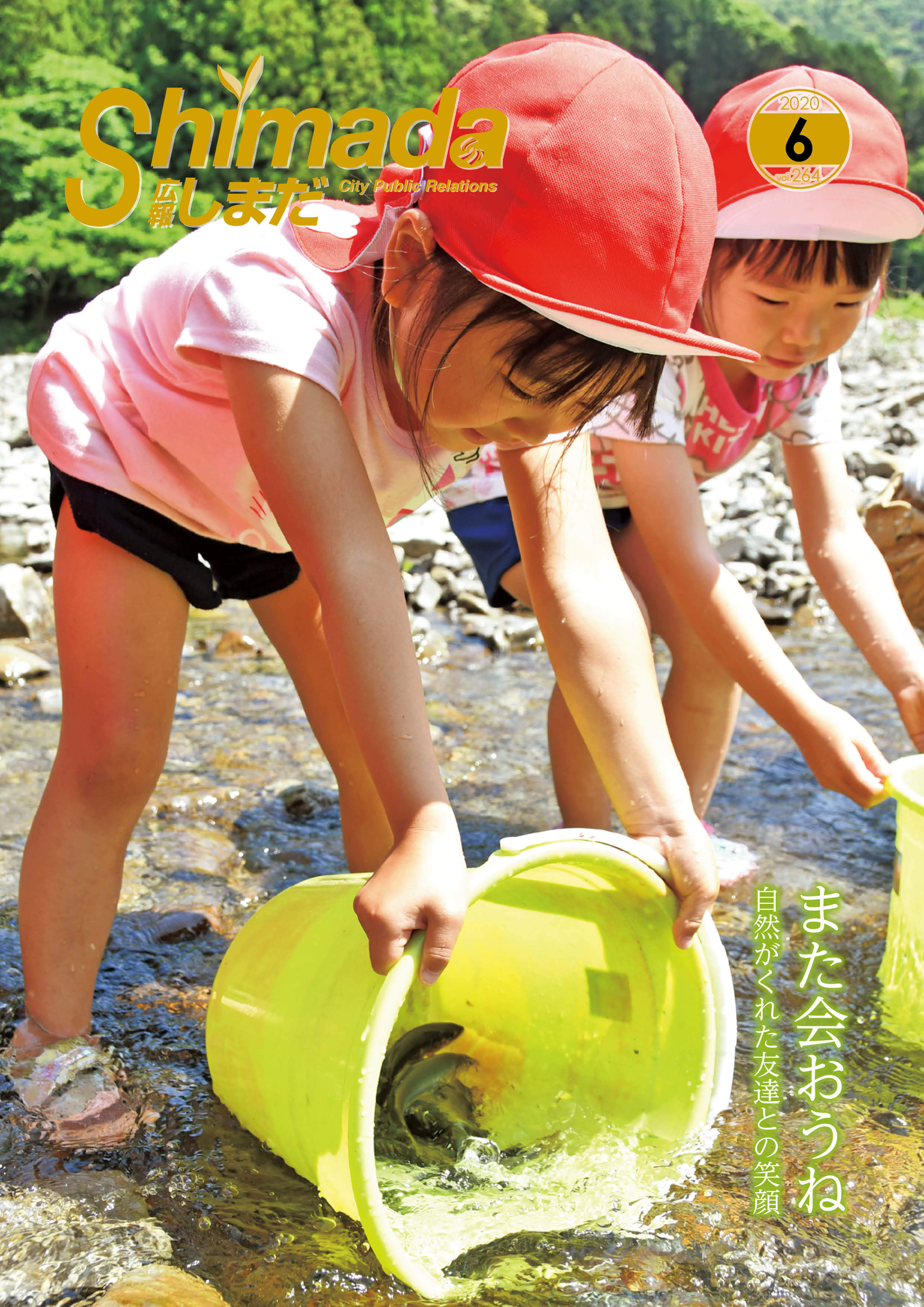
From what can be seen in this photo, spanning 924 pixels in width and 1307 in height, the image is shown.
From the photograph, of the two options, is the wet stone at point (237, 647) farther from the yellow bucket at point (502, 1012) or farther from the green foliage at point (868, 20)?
the green foliage at point (868, 20)

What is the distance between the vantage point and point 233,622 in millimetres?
3738

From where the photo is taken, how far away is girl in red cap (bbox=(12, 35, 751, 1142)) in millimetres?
885

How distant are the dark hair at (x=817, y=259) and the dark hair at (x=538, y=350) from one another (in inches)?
26.6

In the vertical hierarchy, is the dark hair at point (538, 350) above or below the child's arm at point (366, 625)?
above

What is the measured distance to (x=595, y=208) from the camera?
0.87 m

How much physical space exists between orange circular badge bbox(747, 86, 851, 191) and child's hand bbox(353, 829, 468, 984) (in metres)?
1.10

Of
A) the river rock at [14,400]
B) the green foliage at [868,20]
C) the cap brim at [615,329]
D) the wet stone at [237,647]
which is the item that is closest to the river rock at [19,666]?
the wet stone at [237,647]

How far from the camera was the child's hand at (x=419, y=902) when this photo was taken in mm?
876

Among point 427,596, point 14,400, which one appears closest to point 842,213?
point 427,596

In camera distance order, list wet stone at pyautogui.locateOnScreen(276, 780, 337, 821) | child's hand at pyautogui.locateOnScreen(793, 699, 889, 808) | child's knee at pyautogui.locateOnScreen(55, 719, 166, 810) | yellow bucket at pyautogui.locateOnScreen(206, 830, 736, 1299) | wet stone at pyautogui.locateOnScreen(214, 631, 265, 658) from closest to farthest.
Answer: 1. yellow bucket at pyautogui.locateOnScreen(206, 830, 736, 1299)
2. child's knee at pyautogui.locateOnScreen(55, 719, 166, 810)
3. child's hand at pyautogui.locateOnScreen(793, 699, 889, 808)
4. wet stone at pyautogui.locateOnScreen(276, 780, 337, 821)
5. wet stone at pyautogui.locateOnScreen(214, 631, 265, 658)

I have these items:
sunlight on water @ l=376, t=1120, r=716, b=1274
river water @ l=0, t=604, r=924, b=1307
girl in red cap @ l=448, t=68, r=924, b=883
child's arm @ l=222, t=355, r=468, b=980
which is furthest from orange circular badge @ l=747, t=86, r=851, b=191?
sunlight on water @ l=376, t=1120, r=716, b=1274

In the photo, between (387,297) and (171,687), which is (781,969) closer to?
(171,687)

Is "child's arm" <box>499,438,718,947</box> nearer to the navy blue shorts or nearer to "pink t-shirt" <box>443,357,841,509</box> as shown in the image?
"pink t-shirt" <box>443,357,841,509</box>

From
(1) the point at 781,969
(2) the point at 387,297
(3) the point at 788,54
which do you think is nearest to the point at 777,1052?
(1) the point at 781,969
